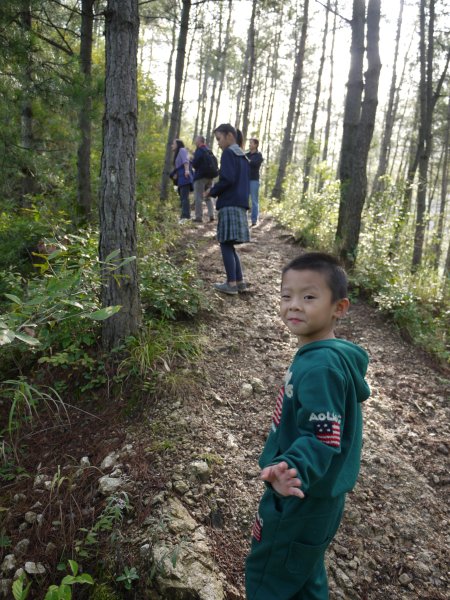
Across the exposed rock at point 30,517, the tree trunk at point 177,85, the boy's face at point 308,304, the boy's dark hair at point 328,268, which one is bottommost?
the exposed rock at point 30,517

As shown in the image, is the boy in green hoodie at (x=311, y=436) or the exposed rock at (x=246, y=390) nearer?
the boy in green hoodie at (x=311, y=436)

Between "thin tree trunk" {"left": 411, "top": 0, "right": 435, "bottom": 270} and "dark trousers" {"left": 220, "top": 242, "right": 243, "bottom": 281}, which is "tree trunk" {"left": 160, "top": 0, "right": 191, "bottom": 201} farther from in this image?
"thin tree trunk" {"left": 411, "top": 0, "right": 435, "bottom": 270}

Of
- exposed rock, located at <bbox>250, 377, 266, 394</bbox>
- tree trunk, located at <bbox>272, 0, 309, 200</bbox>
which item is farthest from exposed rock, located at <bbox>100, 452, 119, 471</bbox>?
tree trunk, located at <bbox>272, 0, 309, 200</bbox>

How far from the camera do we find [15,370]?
11.5 ft

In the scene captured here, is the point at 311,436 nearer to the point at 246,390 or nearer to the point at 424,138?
A: the point at 246,390

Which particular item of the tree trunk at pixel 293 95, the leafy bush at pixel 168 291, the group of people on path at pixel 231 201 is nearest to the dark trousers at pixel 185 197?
the group of people on path at pixel 231 201

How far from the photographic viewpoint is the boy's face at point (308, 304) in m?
1.58

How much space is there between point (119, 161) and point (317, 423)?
2647 mm

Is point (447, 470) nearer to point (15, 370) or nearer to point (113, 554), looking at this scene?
point (113, 554)

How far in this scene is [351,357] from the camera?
1.56 metres

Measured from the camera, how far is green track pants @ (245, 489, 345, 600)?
4.81ft

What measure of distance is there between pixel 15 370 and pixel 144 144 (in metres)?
8.83

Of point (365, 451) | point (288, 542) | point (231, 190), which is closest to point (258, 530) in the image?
point (288, 542)

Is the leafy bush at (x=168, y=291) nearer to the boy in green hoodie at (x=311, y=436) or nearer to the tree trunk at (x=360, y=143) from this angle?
the boy in green hoodie at (x=311, y=436)
